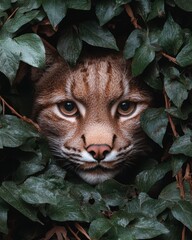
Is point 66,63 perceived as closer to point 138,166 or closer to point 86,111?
point 86,111

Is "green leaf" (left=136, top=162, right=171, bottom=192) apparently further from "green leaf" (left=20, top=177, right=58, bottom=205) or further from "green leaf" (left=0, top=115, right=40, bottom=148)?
"green leaf" (left=0, top=115, right=40, bottom=148)

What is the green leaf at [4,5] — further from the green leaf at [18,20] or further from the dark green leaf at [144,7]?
the dark green leaf at [144,7]

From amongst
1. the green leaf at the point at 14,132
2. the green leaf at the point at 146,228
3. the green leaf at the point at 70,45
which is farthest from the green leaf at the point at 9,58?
the green leaf at the point at 146,228

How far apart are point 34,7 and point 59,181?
85 cm

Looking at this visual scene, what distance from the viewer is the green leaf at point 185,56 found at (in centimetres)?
335

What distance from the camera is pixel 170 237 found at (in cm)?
337

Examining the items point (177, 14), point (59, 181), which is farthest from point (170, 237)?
point (177, 14)

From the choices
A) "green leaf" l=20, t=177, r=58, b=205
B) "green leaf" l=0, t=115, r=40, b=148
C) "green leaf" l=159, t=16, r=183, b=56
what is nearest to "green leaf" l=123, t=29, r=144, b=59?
"green leaf" l=159, t=16, r=183, b=56

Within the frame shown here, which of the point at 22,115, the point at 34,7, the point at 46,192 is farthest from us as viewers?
the point at 22,115

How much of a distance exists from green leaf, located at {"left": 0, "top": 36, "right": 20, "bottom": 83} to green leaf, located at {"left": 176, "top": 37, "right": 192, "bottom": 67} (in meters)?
0.76

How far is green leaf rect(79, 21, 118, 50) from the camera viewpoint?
3502mm

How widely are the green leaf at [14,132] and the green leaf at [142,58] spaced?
569 millimetres

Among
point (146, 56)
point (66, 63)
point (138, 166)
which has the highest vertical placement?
point (146, 56)

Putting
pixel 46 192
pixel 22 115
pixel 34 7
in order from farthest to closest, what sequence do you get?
1. pixel 22 115
2. pixel 34 7
3. pixel 46 192
